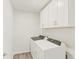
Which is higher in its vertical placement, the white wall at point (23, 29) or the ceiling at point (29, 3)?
the ceiling at point (29, 3)

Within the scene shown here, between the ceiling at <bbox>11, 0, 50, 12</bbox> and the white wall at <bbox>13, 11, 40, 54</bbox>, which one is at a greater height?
the ceiling at <bbox>11, 0, 50, 12</bbox>

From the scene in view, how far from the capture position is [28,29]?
13.6ft

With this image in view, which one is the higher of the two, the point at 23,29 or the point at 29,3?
the point at 29,3

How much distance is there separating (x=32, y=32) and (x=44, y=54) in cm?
279

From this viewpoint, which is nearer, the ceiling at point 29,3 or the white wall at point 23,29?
the ceiling at point 29,3

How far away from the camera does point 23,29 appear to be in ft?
13.2

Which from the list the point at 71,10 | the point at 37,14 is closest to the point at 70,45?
the point at 71,10

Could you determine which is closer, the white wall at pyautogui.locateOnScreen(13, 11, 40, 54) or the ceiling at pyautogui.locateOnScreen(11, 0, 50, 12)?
the ceiling at pyautogui.locateOnScreen(11, 0, 50, 12)

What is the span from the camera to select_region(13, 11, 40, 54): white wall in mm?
3859

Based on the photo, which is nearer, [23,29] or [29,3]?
[29,3]

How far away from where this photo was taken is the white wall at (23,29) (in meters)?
3.86

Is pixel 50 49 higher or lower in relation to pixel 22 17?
lower
